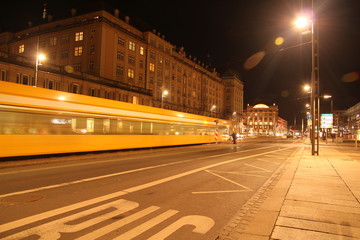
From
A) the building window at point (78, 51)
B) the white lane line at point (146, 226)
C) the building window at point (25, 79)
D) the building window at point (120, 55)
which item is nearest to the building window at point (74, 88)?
the building window at point (25, 79)

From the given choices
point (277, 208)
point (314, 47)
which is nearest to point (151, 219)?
point (277, 208)

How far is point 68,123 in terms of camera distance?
1545cm

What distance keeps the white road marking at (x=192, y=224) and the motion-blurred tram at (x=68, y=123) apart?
35.6 ft

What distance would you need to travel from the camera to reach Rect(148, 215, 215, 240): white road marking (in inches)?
180

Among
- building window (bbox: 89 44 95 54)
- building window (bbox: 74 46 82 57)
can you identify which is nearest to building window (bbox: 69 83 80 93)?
building window (bbox: 89 44 95 54)

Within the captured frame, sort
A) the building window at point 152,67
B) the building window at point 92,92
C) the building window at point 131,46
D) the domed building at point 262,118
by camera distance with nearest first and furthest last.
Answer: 1. the building window at point 92,92
2. the building window at point 131,46
3. the building window at point 152,67
4. the domed building at point 262,118

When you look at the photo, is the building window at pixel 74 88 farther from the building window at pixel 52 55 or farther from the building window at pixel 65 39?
the building window at pixel 52 55

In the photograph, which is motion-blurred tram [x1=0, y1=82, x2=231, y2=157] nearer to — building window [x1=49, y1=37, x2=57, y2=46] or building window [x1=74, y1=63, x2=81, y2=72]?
building window [x1=74, y1=63, x2=81, y2=72]

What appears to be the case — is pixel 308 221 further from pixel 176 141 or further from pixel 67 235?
pixel 176 141

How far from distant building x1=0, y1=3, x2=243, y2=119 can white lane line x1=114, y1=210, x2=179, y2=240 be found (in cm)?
3679

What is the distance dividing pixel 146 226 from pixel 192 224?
2.91ft

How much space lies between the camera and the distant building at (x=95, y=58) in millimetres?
38803

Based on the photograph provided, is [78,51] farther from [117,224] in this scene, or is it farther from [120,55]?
[117,224]

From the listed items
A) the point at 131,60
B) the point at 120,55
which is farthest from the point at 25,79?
the point at 131,60
